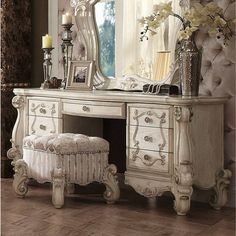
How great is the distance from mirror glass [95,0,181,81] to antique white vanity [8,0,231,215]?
42 centimetres

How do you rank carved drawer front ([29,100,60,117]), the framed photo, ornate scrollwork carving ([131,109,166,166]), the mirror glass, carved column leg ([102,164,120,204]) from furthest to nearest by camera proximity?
the framed photo
carved drawer front ([29,100,60,117])
the mirror glass
carved column leg ([102,164,120,204])
ornate scrollwork carving ([131,109,166,166])

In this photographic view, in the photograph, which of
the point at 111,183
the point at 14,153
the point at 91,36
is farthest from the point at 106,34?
the point at 111,183

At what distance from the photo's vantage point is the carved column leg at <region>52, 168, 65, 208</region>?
3.25m

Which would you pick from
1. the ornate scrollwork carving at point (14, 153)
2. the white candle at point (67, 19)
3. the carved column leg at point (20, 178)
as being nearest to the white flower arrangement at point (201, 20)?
the white candle at point (67, 19)

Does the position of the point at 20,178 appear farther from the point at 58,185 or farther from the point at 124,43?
the point at 124,43

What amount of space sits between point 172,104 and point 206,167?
19.3 inches

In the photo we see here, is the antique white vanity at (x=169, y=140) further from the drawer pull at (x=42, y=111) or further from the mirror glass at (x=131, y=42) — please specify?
the mirror glass at (x=131, y=42)

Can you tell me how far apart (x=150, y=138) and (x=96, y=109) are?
1.49 feet

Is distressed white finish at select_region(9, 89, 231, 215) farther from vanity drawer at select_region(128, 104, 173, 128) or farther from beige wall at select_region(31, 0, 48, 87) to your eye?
beige wall at select_region(31, 0, 48, 87)

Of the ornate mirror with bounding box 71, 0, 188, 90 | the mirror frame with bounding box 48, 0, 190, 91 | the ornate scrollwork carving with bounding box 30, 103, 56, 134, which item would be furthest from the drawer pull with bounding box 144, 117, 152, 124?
the ornate scrollwork carving with bounding box 30, 103, 56, 134

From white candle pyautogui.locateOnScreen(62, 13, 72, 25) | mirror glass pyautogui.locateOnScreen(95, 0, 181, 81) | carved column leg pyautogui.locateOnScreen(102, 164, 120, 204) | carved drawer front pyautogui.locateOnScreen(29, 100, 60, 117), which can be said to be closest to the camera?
carved column leg pyautogui.locateOnScreen(102, 164, 120, 204)

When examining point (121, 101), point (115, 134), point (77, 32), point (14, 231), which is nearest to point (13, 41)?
point (77, 32)

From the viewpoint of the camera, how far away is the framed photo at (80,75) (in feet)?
12.7

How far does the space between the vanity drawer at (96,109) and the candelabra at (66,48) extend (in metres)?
0.51
